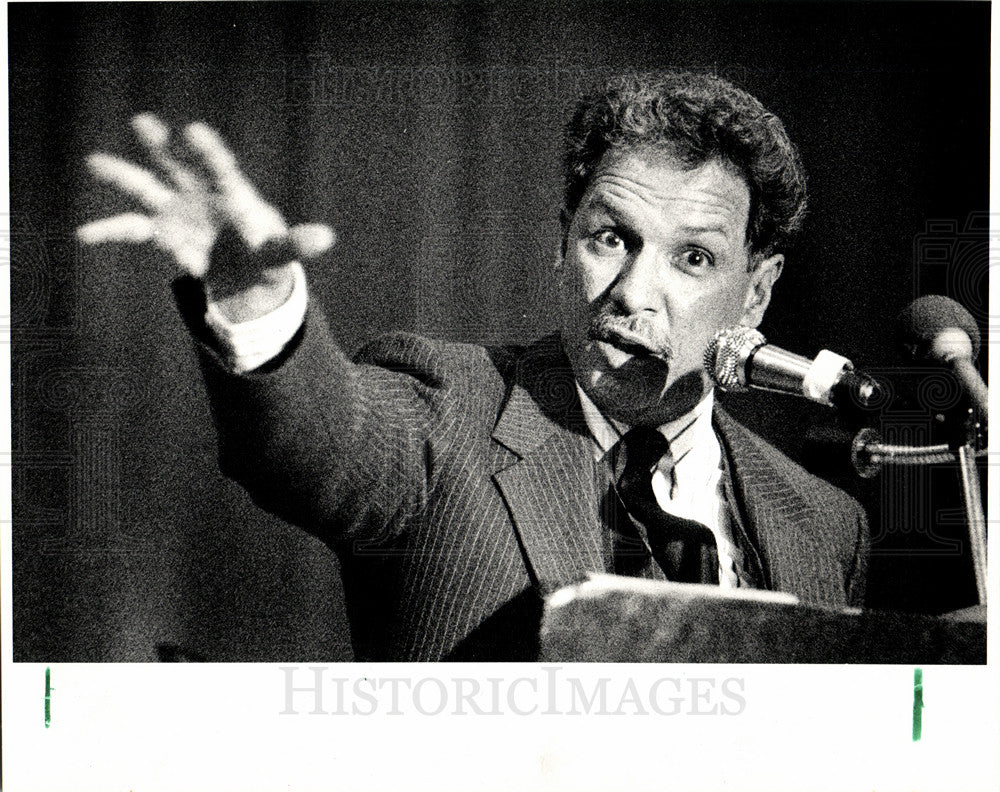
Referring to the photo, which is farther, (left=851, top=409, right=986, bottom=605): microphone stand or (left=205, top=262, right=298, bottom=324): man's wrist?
(left=851, top=409, right=986, bottom=605): microphone stand

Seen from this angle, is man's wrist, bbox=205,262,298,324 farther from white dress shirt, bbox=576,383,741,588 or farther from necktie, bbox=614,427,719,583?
Answer: necktie, bbox=614,427,719,583

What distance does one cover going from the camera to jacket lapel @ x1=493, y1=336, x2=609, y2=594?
3105mm

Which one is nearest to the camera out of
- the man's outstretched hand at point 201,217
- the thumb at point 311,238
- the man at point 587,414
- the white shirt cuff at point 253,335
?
the white shirt cuff at point 253,335

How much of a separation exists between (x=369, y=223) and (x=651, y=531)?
3.80ft

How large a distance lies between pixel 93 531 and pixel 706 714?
179 centimetres

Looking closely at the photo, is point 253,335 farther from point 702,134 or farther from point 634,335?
point 702,134

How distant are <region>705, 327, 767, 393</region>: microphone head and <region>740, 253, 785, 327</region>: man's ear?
34mm

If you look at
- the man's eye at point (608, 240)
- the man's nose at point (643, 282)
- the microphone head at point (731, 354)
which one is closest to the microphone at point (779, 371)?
the microphone head at point (731, 354)

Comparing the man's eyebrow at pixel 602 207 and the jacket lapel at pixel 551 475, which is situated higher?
the man's eyebrow at pixel 602 207

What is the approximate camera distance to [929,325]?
3.29m

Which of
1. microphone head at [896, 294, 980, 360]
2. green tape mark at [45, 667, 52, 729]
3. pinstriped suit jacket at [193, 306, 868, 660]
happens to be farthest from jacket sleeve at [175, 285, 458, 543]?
microphone head at [896, 294, 980, 360]

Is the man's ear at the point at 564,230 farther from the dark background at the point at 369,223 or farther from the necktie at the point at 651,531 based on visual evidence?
the necktie at the point at 651,531

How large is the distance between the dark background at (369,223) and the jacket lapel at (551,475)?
17 centimetres

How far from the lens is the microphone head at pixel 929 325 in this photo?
129 inches
